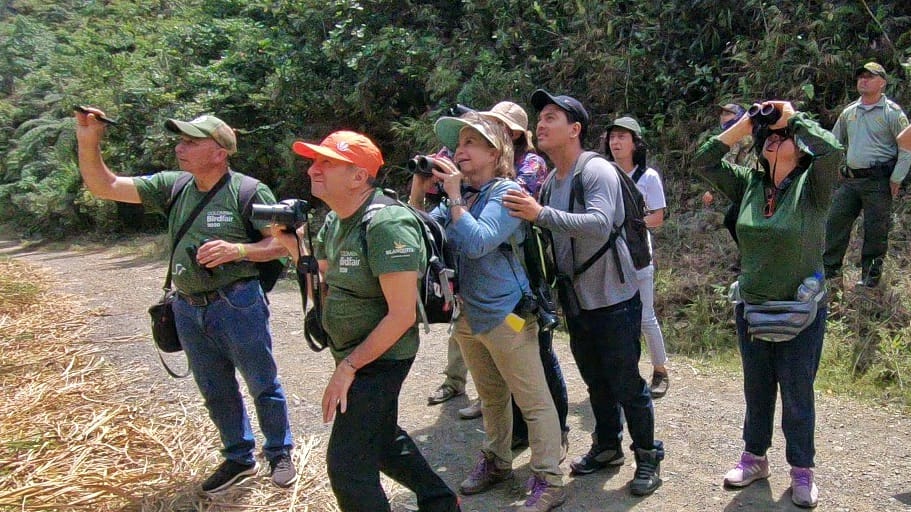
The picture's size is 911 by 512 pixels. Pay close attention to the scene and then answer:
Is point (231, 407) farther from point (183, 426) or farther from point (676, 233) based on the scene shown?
point (676, 233)

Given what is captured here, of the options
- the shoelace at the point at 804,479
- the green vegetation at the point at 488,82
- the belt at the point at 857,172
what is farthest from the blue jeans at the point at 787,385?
the belt at the point at 857,172

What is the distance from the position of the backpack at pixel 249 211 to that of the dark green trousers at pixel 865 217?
4.94 m

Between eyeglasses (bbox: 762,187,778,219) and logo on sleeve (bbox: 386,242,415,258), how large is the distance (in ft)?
5.83

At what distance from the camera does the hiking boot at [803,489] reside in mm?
3537

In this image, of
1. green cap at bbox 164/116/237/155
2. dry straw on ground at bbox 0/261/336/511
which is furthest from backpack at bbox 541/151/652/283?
dry straw on ground at bbox 0/261/336/511

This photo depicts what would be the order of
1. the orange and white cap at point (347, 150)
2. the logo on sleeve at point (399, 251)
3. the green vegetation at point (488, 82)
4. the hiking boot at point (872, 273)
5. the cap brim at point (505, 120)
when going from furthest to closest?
1. the green vegetation at point (488, 82)
2. the hiking boot at point (872, 273)
3. the cap brim at point (505, 120)
4. the orange and white cap at point (347, 150)
5. the logo on sleeve at point (399, 251)

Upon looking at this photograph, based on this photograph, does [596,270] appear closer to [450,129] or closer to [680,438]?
[450,129]

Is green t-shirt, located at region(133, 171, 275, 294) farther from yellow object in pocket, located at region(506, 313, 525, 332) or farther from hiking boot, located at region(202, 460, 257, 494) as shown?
yellow object in pocket, located at region(506, 313, 525, 332)

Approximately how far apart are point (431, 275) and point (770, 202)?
1.69m

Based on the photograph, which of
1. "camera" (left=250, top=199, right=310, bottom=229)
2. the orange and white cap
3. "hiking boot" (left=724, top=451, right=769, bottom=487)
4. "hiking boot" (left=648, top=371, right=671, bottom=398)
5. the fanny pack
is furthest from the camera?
"hiking boot" (left=648, top=371, right=671, bottom=398)

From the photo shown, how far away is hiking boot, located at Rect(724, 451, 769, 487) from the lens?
3.77 metres

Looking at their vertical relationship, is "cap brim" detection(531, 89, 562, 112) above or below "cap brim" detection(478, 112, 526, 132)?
above

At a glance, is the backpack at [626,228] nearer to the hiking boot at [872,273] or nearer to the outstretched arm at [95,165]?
the outstretched arm at [95,165]

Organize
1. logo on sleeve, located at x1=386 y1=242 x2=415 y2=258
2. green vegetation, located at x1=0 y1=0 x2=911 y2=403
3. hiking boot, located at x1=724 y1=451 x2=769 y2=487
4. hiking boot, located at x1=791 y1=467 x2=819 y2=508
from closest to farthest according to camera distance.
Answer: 1. logo on sleeve, located at x1=386 y1=242 x2=415 y2=258
2. hiking boot, located at x1=791 y1=467 x2=819 y2=508
3. hiking boot, located at x1=724 y1=451 x2=769 y2=487
4. green vegetation, located at x1=0 y1=0 x2=911 y2=403
